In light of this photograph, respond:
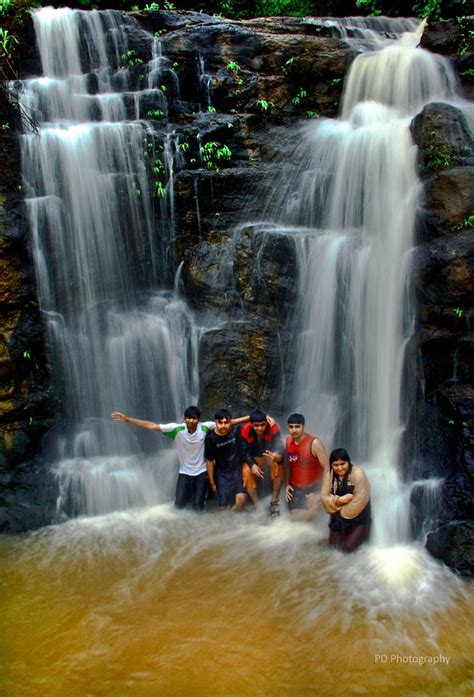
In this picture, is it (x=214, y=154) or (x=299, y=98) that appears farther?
(x=299, y=98)

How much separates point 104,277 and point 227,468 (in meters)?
3.34

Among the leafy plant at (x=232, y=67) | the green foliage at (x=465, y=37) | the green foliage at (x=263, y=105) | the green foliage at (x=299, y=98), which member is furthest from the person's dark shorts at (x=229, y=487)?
the green foliage at (x=465, y=37)

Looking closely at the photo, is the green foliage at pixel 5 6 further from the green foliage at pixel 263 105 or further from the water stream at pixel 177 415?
the green foliage at pixel 263 105

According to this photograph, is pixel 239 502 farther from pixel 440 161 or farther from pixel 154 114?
pixel 154 114

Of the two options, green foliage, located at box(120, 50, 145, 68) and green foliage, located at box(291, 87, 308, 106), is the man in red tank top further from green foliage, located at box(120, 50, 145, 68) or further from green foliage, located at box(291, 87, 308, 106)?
green foliage, located at box(120, 50, 145, 68)

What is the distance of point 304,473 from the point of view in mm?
6074

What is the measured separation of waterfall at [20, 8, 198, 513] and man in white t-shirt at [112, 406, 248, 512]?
2.01ft

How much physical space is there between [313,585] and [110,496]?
2.94 metres

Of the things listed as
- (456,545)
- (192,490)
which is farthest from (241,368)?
(456,545)

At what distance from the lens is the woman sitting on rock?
5.23 metres

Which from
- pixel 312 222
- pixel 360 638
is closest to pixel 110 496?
pixel 360 638

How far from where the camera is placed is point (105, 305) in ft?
25.5

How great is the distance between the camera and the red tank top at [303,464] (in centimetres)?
602

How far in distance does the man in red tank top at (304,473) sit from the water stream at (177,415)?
24 cm
